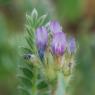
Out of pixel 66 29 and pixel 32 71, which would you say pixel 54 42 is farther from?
pixel 66 29

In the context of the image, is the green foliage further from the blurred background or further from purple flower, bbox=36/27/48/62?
the blurred background

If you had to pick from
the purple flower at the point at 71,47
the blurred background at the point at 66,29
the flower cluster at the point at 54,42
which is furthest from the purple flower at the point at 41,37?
the blurred background at the point at 66,29

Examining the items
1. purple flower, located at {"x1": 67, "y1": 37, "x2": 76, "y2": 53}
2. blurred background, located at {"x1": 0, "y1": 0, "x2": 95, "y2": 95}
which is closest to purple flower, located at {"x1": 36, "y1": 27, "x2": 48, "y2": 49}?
purple flower, located at {"x1": 67, "y1": 37, "x2": 76, "y2": 53}

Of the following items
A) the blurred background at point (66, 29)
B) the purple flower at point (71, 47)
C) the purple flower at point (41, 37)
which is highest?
the blurred background at point (66, 29)

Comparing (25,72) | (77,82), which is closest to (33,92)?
(25,72)

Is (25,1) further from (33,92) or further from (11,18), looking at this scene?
(33,92)

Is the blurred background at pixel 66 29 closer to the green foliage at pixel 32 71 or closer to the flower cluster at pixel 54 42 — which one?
the green foliage at pixel 32 71
